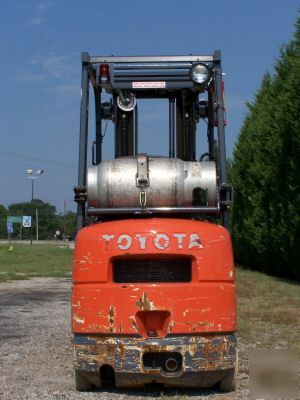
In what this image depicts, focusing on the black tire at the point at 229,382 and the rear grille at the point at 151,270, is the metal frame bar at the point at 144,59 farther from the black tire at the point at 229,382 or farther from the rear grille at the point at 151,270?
the black tire at the point at 229,382

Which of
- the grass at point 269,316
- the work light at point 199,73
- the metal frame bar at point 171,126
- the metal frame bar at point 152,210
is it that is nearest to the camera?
the metal frame bar at point 152,210

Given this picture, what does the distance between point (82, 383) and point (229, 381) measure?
4.36 ft

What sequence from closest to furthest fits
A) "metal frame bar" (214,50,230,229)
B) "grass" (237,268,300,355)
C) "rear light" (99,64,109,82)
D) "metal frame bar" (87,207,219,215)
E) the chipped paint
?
the chipped paint → "metal frame bar" (87,207,219,215) → "metal frame bar" (214,50,230,229) → "rear light" (99,64,109,82) → "grass" (237,268,300,355)

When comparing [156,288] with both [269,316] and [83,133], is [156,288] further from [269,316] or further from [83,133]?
[269,316]

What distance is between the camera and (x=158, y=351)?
574 cm

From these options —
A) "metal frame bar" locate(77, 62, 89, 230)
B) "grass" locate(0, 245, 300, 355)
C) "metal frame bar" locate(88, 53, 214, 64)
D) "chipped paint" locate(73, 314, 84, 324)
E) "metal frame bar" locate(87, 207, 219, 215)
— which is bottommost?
"grass" locate(0, 245, 300, 355)

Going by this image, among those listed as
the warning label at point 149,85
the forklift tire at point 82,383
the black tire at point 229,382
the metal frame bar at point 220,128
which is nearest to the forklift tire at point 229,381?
the black tire at point 229,382

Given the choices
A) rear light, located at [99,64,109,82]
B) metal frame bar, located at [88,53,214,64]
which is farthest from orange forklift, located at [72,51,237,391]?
metal frame bar, located at [88,53,214,64]

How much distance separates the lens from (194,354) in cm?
575

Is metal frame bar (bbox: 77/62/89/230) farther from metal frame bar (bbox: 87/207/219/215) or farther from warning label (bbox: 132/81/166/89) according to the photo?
warning label (bbox: 132/81/166/89)

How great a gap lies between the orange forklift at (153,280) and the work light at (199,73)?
967 millimetres

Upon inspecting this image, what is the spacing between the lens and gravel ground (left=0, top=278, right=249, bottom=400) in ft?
20.5

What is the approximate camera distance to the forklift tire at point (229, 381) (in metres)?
6.07

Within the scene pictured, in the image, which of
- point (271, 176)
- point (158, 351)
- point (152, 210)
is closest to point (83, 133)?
point (152, 210)
